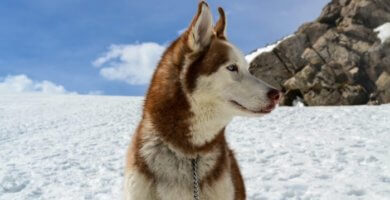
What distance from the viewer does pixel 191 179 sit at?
3223 mm

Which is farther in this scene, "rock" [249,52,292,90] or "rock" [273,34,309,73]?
"rock" [249,52,292,90]

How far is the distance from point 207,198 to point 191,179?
19 centimetres

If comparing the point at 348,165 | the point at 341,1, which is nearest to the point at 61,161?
the point at 348,165

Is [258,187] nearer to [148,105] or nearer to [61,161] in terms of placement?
[148,105]

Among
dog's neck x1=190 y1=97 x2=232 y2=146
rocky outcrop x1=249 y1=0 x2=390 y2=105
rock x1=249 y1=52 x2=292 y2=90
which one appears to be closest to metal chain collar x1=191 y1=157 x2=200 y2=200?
dog's neck x1=190 y1=97 x2=232 y2=146

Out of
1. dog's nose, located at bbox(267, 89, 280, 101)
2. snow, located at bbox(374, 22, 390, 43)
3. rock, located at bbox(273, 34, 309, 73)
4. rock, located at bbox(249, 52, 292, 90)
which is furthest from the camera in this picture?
rock, located at bbox(249, 52, 292, 90)

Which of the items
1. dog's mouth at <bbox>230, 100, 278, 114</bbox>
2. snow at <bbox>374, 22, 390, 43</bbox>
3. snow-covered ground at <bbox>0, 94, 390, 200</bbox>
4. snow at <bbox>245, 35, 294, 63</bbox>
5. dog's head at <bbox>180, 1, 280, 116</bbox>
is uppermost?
snow at <bbox>245, 35, 294, 63</bbox>

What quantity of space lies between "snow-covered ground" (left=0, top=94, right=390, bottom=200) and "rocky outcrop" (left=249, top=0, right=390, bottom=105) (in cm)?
1182

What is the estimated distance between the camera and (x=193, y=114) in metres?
3.21

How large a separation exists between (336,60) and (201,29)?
103 feet

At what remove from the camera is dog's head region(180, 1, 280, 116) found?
10.7 feet

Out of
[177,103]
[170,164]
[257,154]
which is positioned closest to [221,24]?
[177,103]

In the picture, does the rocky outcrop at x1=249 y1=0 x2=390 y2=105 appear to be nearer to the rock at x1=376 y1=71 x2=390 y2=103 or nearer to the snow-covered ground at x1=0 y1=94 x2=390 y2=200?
the rock at x1=376 y1=71 x2=390 y2=103

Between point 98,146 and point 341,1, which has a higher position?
point 341,1
